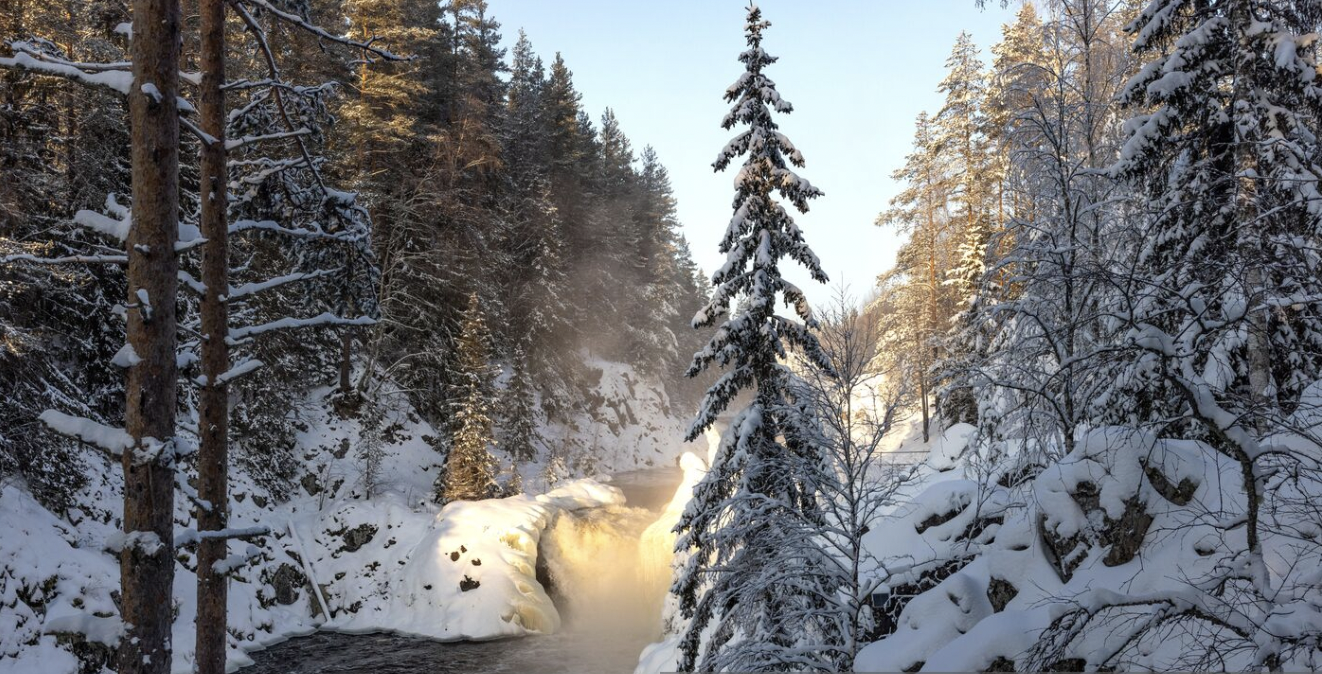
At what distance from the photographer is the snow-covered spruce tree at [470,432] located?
80.0 ft

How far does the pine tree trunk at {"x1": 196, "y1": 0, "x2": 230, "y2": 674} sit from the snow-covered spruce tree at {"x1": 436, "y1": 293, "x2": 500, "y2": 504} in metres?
17.9

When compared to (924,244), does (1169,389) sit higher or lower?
lower

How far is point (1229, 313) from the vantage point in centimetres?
557

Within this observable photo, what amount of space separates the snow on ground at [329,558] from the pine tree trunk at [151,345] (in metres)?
11.9

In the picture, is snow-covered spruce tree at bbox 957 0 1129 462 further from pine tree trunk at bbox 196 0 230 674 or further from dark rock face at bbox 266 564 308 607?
dark rock face at bbox 266 564 308 607

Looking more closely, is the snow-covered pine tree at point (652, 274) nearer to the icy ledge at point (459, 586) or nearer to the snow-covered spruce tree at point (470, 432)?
the snow-covered spruce tree at point (470, 432)

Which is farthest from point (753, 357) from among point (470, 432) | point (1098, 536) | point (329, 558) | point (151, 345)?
point (329, 558)

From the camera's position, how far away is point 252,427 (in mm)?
21469

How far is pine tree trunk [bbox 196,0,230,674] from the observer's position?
253 inches

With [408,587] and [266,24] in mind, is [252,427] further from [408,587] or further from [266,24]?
[266,24]

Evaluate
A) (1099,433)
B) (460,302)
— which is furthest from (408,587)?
(1099,433)

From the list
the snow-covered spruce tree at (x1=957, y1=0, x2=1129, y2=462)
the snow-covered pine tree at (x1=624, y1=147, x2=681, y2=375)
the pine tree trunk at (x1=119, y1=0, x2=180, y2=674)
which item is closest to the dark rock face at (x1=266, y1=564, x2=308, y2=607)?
the pine tree trunk at (x1=119, y1=0, x2=180, y2=674)

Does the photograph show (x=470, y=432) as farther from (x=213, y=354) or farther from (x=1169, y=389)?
(x=1169, y=389)

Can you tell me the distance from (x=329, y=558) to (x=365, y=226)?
57.8 ft
